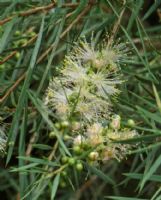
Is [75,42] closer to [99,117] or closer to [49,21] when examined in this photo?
[49,21]

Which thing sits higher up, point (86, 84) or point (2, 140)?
point (86, 84)

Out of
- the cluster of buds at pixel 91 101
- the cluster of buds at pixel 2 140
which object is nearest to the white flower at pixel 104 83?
the cluster of buds at pixel 91 101

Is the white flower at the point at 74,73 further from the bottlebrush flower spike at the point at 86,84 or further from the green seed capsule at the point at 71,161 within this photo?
the green seed capsule at the point at 71,161

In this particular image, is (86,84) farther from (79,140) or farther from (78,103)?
(79,140)

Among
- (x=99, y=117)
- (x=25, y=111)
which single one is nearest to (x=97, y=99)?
(x=99, y=117)

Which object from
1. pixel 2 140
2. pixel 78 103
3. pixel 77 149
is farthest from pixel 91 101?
pixel 2 140

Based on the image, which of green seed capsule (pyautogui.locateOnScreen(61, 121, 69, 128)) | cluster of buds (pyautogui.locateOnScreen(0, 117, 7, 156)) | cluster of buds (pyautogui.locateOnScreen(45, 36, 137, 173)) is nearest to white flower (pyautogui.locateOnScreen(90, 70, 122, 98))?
cluster of buds (pyautogui.locateOnScreen(45, 36, 137, 173))

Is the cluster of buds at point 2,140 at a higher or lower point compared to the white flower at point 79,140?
lower

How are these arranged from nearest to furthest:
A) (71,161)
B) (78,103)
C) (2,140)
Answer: (71,161) → (78,103) → (2,140)
